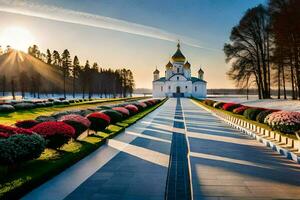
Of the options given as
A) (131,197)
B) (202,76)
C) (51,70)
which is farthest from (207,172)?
(51,70)

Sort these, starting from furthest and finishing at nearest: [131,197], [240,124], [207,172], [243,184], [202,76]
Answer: [202,76] → [240,124] → [207,172] → [243,184] → [131,197]

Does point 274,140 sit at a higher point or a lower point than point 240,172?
higher

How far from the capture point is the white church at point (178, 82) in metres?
104

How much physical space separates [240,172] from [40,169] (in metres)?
5.38

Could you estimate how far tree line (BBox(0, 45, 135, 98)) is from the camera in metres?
86.3

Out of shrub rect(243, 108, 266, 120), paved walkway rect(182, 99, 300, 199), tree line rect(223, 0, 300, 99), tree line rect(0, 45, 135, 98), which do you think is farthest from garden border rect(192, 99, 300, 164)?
tree line rect(0, 45, 135, 98)

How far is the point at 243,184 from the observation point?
23.9 ft

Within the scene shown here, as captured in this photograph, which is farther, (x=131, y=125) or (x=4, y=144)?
(x=131, y=125)

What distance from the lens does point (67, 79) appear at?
446 ft

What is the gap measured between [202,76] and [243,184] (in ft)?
368

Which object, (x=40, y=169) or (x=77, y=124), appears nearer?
(x=40, y=169)

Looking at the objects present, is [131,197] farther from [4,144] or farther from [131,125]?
[131,125]

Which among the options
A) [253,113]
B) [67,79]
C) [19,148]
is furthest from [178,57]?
[19,148]

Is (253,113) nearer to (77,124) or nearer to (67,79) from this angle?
(77,124)
